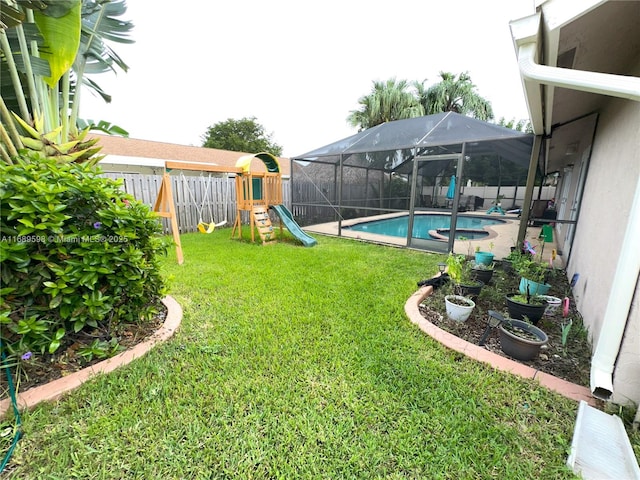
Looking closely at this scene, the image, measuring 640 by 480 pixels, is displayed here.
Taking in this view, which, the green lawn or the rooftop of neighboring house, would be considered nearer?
the green lawn

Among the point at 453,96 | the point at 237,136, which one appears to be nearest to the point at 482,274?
the point at 453,96

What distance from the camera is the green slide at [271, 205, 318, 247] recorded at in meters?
6.86

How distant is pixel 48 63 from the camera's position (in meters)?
2.42

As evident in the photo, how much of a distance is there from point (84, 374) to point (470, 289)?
156 inches

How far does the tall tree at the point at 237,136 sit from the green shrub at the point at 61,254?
3040 cm

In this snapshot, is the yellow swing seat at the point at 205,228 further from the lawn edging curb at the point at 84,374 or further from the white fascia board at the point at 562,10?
the white fascia board at the point at 562,10

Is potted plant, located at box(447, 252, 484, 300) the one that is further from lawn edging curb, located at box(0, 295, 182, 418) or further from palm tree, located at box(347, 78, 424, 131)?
palm tree, located at box(347, 78, 424, 131)

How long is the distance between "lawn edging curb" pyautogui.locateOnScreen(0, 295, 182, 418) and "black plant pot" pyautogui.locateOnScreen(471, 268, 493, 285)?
158 inches

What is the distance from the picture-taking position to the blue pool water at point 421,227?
31.8 feet

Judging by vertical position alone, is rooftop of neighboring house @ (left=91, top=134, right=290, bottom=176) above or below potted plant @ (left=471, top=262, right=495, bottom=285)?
above

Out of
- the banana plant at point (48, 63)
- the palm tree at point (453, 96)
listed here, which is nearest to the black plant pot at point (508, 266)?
the banana plant at point (48, 63)

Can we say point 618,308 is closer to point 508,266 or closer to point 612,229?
point 612,229

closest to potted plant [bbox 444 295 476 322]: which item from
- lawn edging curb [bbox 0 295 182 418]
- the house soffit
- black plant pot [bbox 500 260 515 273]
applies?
black plant pot [bbox 500 260 515 273]

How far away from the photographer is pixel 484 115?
56.1 feet
